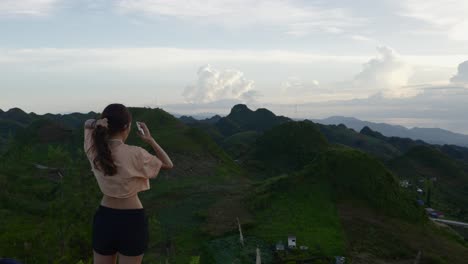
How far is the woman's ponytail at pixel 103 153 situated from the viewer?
427 centimetres

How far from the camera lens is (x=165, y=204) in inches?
1734

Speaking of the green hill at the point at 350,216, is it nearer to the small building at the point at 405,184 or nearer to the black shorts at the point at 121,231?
the black shorts at the point at 121,231

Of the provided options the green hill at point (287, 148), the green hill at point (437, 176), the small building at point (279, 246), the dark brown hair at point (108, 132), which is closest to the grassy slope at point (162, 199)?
the small building at point (279, 246)

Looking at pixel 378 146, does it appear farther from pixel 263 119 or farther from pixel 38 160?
pixel 38 160

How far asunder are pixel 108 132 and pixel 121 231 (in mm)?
1107

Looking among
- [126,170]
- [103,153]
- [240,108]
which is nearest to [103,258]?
[126,170]

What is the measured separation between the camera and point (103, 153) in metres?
4.27

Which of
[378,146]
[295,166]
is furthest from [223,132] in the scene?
[295,166]

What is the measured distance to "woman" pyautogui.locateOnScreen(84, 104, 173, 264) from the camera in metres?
4.32

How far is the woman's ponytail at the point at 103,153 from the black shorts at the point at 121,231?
1.59ft

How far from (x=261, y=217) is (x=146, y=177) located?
33366mm

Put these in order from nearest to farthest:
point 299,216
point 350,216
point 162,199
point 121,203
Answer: point 121,203 → point 299,216 → point 350,216 → point 162,199

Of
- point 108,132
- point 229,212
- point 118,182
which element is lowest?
point 229,212

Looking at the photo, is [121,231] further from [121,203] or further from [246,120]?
[246,120]
